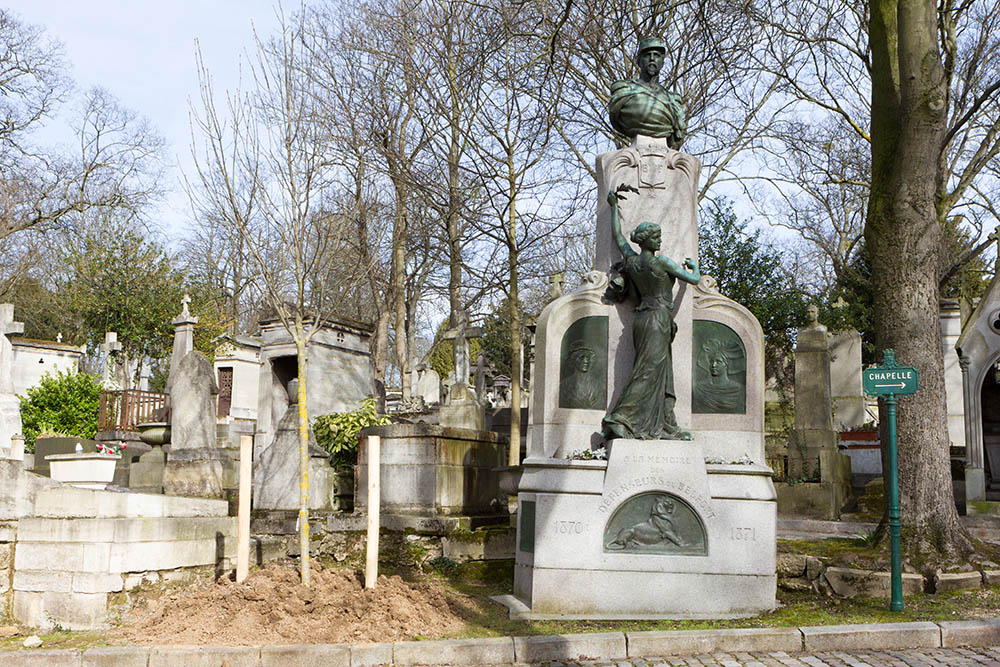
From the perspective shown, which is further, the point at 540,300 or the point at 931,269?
the point at 540,300

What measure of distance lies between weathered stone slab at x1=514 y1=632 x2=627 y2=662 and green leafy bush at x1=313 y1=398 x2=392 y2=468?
20.3 ft

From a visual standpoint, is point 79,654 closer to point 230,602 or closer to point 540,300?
point 230,602

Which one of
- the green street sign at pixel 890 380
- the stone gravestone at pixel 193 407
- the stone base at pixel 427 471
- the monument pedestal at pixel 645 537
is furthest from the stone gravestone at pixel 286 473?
the green street sign at pixel 890 380

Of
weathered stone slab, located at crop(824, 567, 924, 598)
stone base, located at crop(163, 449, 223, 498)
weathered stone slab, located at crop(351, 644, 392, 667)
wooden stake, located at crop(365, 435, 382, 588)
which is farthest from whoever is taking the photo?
stone base, located at crop(163, 449, 223, 498)

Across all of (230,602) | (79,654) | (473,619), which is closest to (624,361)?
(473,619)

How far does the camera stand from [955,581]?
7.84 metres

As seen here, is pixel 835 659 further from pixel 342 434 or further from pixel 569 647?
pixel 342 434

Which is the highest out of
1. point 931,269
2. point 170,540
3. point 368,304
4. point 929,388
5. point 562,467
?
point 368,304

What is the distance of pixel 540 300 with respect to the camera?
3391 cm

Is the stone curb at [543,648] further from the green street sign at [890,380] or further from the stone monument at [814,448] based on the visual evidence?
the stone monument at [814,448]

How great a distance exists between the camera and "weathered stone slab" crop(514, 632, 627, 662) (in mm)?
5875

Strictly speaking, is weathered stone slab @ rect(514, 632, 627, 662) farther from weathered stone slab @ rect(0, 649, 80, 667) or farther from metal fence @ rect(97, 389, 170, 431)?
metal fence @ rect(97, 389, 170, 431)

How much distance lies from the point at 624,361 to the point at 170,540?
4.22 metres

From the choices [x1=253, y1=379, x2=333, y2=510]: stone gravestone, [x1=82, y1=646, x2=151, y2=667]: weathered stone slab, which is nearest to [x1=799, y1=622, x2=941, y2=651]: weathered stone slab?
[x1=82, y1=646, x2=151, y2=667]: weathered stone slab
